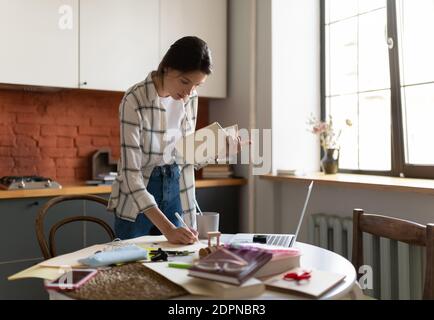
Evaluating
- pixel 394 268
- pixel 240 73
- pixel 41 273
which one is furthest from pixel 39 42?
pixel 394 268

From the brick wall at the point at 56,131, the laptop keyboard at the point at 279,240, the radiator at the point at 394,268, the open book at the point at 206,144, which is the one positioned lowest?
the radiator at the point at 394,268

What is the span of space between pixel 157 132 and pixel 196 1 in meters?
1.77

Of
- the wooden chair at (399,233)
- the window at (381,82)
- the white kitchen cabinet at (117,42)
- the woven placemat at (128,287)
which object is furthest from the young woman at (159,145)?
the window at (381,82)

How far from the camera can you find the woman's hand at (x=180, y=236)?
1.43 meters

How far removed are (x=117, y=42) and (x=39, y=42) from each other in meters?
0.47

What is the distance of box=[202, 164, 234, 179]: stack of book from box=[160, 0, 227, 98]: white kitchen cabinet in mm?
508

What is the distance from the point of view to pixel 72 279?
1057mm

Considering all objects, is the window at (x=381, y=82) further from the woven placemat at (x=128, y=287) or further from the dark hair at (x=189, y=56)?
the woven placemat at (x=128, y=287)

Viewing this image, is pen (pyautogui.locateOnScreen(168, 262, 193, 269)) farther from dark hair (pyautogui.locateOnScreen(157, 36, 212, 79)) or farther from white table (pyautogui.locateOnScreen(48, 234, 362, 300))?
dark hair (pyautogui.locateOnScreen(157, 36, 212, 79))

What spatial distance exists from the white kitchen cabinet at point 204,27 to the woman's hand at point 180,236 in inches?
71.2

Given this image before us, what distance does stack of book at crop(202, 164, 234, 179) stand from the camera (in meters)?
3.17
